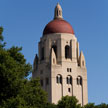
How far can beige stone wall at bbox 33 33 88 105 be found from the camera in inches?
3970

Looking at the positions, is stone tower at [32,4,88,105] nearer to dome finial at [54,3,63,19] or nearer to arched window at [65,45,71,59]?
arched window at [65,45,71,59]

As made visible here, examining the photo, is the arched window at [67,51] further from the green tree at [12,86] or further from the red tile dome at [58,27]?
the green tree at [12,86]

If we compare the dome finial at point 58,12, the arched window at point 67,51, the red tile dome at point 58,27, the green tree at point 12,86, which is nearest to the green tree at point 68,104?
the green tree at point 12,86

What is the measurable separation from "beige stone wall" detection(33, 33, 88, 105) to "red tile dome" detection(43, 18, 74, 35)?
1286mm

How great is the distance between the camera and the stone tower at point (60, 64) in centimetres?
10119

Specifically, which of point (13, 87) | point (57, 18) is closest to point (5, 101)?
point (13, 87)

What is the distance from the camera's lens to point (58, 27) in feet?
346

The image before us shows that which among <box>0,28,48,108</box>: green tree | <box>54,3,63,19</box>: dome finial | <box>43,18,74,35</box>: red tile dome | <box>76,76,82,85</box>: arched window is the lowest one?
<box>0,28,48,108</box>: green tree

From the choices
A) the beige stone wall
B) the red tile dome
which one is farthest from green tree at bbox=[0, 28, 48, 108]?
the red tile dome

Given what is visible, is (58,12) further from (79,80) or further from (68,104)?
(68,104)

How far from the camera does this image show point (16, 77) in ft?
126

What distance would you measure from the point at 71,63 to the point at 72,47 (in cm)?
402

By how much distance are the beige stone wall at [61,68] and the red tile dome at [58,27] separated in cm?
129

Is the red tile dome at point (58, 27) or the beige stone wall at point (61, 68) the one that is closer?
the beige stone wall at point (61, 68)
